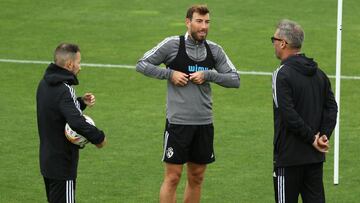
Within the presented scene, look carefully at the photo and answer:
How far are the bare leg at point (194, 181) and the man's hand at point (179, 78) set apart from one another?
85 centimetres

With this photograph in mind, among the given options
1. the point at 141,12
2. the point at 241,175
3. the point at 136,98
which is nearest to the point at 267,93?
the point at 136,98

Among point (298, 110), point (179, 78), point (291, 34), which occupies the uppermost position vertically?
point (291, 34)

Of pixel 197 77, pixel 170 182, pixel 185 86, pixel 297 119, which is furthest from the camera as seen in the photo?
pixel 170 182

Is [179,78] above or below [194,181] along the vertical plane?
above

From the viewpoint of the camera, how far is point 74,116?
327 inches

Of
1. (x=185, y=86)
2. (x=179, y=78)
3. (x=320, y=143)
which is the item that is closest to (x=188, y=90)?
(x=185, y=86)

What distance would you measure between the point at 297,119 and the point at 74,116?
188 centimetres

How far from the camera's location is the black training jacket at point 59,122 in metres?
8.34

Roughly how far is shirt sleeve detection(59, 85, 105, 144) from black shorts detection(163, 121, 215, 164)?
4.00 feet

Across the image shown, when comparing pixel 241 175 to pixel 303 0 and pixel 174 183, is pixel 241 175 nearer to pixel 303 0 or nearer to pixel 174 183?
pixel 174 183

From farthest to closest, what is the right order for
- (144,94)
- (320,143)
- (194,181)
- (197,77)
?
(144,94) < (194,181) < (197,77) < (320,143)

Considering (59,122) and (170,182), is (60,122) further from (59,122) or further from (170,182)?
(170,182)

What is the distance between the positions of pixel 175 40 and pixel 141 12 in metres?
11.1

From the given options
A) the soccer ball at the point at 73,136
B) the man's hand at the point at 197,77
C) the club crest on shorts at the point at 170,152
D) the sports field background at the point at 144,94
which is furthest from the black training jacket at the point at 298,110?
the sports field background at the point at 144,94
